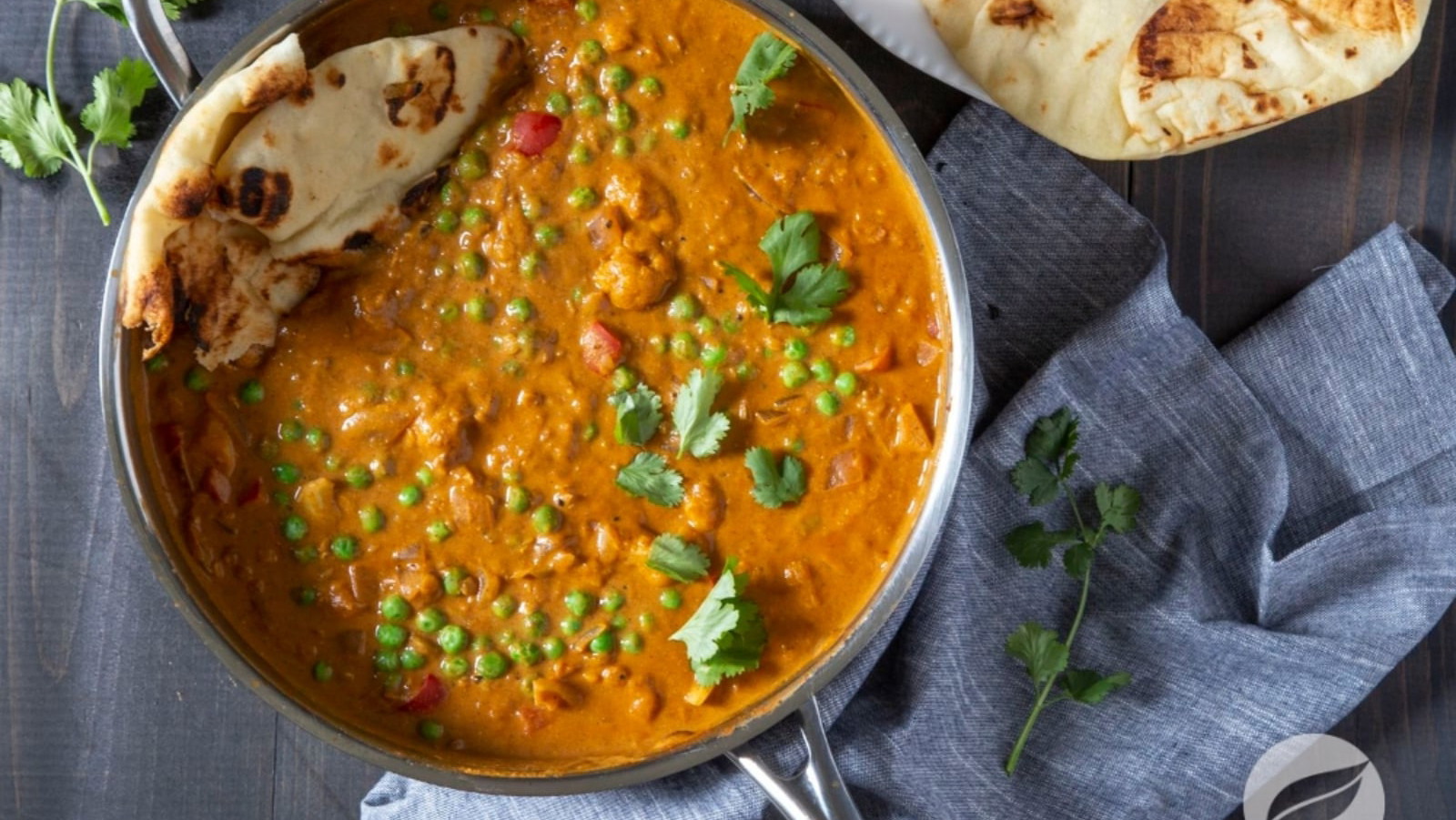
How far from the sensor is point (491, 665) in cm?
332

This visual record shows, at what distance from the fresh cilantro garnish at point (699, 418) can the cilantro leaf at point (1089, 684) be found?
128cm

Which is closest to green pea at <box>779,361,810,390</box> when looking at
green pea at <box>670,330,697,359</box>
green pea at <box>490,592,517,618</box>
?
green pea at <box>670,330,697,359</box>

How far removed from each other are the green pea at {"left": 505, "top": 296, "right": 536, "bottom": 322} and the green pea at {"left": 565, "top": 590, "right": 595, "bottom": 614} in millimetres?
705

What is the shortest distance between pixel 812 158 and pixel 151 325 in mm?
1663

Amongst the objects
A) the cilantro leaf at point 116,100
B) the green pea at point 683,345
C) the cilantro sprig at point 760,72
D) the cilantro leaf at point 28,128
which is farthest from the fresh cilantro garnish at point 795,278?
the cilantro leaf at point 28,128

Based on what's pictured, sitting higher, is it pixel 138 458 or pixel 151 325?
pixel 151 325

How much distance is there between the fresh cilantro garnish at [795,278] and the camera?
3232 millimetres

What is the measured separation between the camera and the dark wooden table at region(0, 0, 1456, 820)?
369 centimetres

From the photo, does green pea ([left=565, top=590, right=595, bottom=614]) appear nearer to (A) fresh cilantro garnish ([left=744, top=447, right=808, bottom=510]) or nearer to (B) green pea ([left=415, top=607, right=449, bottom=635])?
(B) green pea ([left=415, top=607, right=449, bottom=635])

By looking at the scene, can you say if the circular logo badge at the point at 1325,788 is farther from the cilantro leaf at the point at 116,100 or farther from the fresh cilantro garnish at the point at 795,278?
the cilantro leaf at the point at 116,100

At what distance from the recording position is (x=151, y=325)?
9.97 ft

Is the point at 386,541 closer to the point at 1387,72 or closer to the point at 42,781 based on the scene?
the point at 42,781

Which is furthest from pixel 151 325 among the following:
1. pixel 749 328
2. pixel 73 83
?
pixel 749 328

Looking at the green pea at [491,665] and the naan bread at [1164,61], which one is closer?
the green pea at [491,665]
